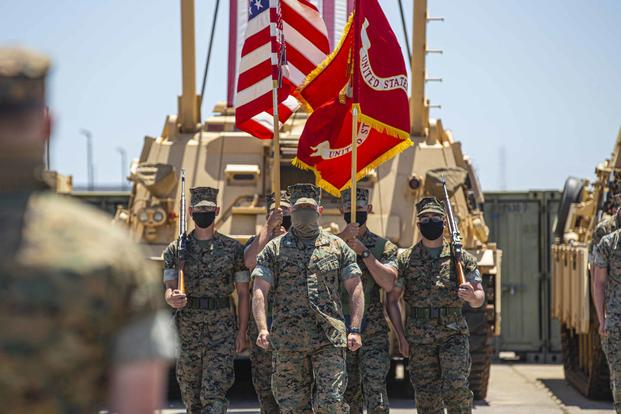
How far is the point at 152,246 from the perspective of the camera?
1054 centimetres

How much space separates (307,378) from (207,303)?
931 mm

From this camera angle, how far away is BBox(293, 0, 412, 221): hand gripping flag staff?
9008 millimetres

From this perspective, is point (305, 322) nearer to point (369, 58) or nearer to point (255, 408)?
point (369, 58)

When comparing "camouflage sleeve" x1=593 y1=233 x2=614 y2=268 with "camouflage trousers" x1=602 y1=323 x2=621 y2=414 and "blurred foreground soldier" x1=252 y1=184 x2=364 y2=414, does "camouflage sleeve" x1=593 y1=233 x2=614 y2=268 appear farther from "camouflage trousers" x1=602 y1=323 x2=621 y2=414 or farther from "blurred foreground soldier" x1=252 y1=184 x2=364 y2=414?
"blurred foreground soldier" x1=252 y1=184 x2=364 y2=414

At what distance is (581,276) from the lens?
11.6 m

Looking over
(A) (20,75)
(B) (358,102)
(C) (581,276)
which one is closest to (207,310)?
(B) (358,102)

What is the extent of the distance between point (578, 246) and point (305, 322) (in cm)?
523

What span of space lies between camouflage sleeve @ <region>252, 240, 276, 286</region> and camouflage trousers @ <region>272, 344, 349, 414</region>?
451 millimetres

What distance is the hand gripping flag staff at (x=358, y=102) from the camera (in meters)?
9.01

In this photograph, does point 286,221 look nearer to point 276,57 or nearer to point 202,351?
point 202,351

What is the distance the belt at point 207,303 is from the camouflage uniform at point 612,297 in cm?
250

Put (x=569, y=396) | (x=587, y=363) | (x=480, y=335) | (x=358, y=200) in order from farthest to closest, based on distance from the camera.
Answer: (x=587, y=363)
(x=569, y=396)
(x=480, y=335)
(x=358, y=200)

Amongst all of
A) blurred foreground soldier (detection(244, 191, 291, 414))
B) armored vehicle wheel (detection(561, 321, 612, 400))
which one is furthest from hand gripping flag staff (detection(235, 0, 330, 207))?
armored vehicle wheel (detection(561, 321, 612, 400))

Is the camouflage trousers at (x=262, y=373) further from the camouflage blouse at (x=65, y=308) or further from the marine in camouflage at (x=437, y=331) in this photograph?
the camouflage blouse at (x=65, y=308)
